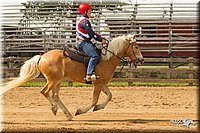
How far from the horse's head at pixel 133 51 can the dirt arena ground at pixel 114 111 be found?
1.27 metres

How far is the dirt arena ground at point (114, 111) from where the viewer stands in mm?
9375

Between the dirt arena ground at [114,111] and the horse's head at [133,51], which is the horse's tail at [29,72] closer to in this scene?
the dirt arena ground at [114,111]

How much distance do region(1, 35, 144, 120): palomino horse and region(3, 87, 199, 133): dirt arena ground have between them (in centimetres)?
46

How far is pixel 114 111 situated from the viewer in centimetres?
1229

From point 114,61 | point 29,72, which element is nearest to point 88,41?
point 114,61

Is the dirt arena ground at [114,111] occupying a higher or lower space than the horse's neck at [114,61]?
lower

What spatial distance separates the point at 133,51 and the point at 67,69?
154cm

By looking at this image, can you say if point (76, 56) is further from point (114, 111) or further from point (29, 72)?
point (114, 111)

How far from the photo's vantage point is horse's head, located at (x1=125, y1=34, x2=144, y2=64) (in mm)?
11320

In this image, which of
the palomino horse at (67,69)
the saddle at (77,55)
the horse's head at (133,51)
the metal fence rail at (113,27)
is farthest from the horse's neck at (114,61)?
the metal fence rail at (113,27)

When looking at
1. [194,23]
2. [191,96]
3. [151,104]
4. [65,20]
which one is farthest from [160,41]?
[151,104]

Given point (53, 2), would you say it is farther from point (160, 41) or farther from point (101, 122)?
point (101, 122)

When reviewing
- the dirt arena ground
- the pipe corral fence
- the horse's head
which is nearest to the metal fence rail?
the pipe corral fence

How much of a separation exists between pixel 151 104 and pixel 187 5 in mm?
15931
